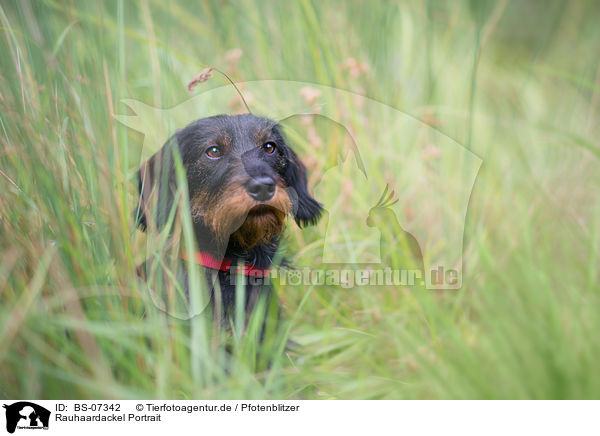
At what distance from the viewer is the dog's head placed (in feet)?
4.87

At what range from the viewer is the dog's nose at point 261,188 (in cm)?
146

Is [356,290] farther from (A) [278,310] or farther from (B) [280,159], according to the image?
(B) [280,159]

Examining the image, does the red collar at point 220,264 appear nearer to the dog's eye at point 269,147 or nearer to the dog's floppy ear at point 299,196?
the dog's floppy ear at point 299,196

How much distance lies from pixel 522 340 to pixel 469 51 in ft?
6.67

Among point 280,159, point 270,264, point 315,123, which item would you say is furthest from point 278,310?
point 315,123

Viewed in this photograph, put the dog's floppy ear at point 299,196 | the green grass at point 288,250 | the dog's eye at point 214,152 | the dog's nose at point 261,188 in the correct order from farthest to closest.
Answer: the dog's floppy ear at point 299,196 → the dog's eye at point 214,152 → the dog's nose at point 261,188 → the green grass at point 288,250

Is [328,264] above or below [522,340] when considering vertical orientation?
above

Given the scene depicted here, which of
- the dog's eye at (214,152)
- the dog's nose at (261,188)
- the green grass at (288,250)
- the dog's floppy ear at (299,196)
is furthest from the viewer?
the dog's floppy ear at (299,196)

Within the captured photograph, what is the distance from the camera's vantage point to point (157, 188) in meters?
1.50

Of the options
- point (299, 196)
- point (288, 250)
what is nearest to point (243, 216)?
point (299, 196)

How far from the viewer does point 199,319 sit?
55.2 inches
